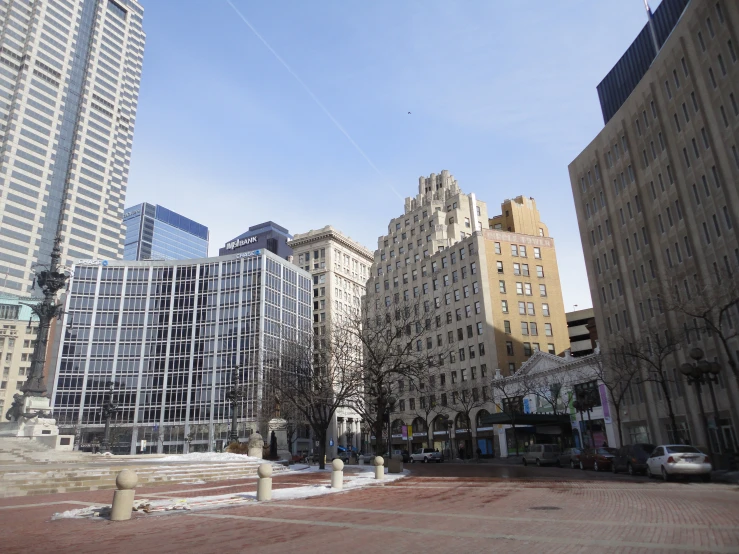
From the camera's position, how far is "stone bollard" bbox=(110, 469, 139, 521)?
10.8 meters

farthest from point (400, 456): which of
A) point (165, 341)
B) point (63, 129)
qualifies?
point (63, 129)

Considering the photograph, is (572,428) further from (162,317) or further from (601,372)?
(162,317)

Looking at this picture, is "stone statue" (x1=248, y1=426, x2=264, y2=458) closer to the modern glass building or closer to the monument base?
the monument base

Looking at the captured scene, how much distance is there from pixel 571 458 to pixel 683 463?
15.2 metres

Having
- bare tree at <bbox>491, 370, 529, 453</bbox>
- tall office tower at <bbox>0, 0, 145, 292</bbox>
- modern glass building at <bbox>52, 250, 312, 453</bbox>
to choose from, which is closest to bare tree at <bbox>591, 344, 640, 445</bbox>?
bare tree at <bbox>491, 370, 529, 453</bbox>

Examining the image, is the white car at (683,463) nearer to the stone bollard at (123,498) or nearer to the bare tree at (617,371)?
the bare tree at (617,371)

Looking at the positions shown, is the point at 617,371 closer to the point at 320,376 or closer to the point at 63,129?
the point at 320,376

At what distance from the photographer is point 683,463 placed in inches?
758

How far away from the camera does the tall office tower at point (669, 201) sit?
113 feet

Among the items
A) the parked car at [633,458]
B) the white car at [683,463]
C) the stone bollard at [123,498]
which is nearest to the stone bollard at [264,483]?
the stone bollard at [123,498]

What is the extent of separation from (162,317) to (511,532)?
4008 inches

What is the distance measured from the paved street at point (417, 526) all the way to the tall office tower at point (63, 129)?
12475 cm

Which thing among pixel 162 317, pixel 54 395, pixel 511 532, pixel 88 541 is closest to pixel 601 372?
pixel 511 532

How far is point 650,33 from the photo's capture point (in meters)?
50.8
